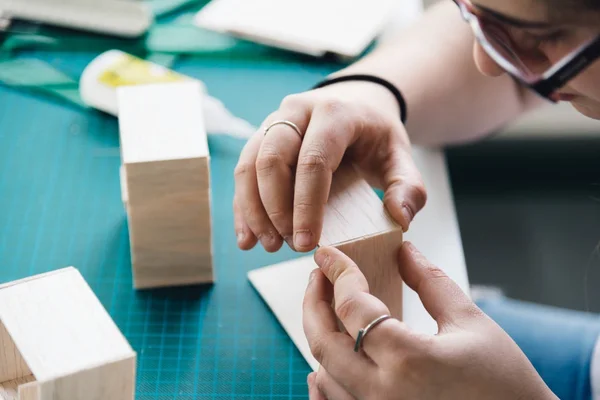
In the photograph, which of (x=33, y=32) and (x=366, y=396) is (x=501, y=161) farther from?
(x=366, y=396)

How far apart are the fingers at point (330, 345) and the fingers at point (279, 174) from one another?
115mm

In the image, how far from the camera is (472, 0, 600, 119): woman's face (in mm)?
646

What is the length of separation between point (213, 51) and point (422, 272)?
2.66 ft

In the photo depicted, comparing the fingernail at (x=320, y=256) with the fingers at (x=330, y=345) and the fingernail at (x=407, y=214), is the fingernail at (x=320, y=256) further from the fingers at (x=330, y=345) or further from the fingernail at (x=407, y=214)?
the fingernail at (x=407, y=214)

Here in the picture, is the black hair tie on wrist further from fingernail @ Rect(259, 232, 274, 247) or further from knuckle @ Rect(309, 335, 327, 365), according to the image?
knuckle @ Rect(309, 335, 327, 365)

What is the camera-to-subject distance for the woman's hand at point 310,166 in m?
0.88

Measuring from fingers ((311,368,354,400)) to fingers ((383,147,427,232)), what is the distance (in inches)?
8.0

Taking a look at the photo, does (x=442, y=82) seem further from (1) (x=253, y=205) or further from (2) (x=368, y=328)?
(2) (x=368, y=328)

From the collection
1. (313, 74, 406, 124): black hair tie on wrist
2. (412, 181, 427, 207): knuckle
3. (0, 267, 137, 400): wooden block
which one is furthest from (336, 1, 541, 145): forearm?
(0, 267, 137, 400): wooden block

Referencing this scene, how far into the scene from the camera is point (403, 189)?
3.01 feet

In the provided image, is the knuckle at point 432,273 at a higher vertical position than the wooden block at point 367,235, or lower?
higher

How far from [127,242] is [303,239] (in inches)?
14.0

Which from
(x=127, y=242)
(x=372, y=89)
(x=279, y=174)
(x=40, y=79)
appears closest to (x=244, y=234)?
(x=279, y=174)

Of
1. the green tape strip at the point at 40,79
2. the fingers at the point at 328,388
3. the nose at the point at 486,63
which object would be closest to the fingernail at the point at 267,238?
the fingers at the point at 328,388
